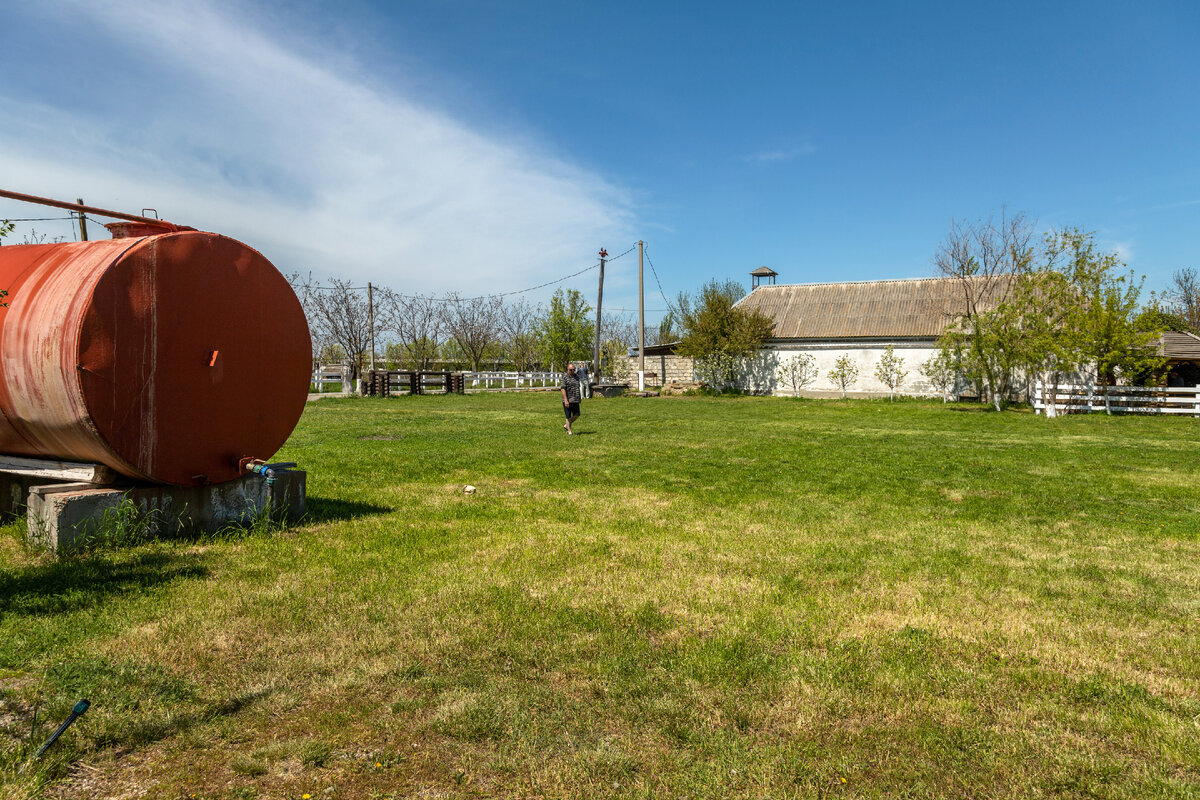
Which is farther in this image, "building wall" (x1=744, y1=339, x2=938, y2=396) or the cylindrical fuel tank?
"building wall" (x1=744, y1=339, x2=938, y2=396)

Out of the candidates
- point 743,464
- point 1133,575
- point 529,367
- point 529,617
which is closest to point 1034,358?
point 743,464

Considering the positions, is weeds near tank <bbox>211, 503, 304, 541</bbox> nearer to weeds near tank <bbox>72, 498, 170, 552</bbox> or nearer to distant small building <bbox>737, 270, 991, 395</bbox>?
weeds near tank <bbox>72, 498, 170, 552</bbox>

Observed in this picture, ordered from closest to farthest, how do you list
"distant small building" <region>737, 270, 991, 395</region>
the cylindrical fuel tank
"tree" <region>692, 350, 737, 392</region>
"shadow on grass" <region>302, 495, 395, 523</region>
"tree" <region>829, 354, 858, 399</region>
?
the cylindrical fuel tank, "shadow on grass" <region>302, 495, 395, 523</region>, "distant small building" <region>737, 270, 991, 395</region>, "tree" <region>829, 354, 858, 399</region>, "tree" <region>692, 350, 737, 392</region>

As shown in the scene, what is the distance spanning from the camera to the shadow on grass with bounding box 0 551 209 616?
4934 millimetres

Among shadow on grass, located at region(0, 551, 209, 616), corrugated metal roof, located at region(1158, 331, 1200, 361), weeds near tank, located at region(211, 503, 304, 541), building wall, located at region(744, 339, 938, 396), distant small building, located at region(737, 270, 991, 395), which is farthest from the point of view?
distant small building, located at region(737, 270, 991, 395)

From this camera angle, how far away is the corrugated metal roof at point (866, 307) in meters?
37.6

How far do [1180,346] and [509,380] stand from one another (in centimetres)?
3711

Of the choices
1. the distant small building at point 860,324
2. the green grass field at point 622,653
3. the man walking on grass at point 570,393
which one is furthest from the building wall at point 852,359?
the green grass field at point 622,653

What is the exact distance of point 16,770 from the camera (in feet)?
9.91

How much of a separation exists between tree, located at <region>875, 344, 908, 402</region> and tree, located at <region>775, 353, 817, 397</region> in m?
3.59

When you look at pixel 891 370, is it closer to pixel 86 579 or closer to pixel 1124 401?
pixel 1124 401

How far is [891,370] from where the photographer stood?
37750 mm


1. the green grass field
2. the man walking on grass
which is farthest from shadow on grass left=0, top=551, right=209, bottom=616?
the man walking on grass

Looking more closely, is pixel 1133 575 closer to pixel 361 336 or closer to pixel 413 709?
pixel 413 709
